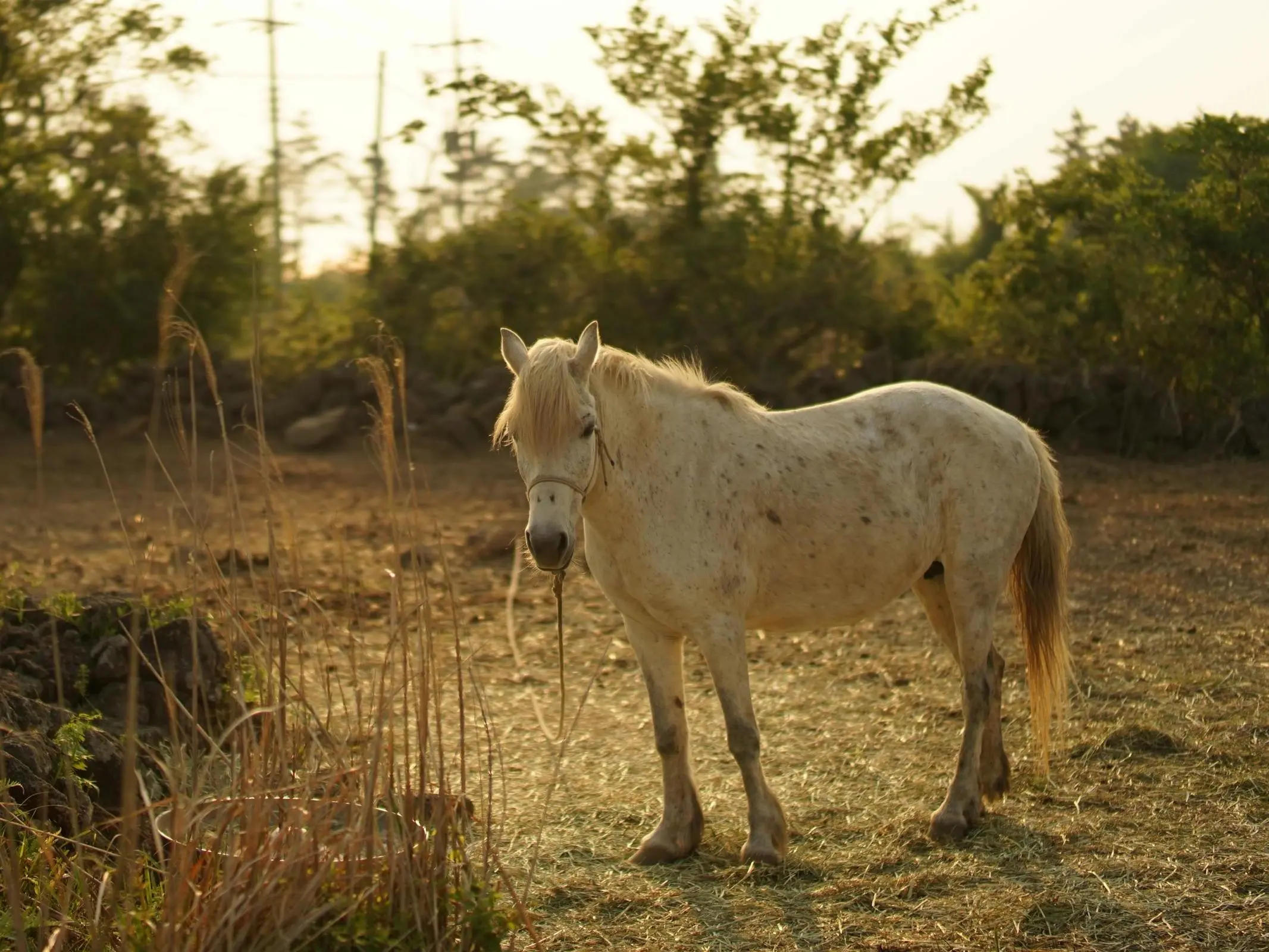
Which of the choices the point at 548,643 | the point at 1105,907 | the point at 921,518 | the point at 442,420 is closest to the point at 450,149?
the point at 442,420

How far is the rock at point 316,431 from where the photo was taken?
49.0 ft

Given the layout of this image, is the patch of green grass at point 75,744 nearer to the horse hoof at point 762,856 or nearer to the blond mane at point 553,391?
the blond mane at point 553,391

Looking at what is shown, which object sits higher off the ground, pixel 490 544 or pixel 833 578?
pixel 833 578

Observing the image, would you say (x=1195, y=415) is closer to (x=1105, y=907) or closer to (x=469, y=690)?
(x=469, y=690)

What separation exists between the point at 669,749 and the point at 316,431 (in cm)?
1114

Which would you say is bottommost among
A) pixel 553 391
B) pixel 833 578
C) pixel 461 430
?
pixel 833 578

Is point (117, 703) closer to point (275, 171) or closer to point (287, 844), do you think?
point (287, 844)

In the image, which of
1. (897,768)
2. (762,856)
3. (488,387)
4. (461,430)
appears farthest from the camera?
(488,387)

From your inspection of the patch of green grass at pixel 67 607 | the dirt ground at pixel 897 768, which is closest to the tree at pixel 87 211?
the dirt ground at pixel 897 768

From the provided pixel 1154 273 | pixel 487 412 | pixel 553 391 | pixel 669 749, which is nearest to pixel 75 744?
pixel 553 391

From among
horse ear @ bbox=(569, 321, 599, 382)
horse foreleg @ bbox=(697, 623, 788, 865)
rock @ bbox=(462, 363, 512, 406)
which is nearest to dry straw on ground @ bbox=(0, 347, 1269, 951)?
horse foreleg @ bbox=(697, 623, 788, 865)

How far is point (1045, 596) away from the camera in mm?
5086

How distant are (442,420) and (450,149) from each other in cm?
475

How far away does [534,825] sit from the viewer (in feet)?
15.3
